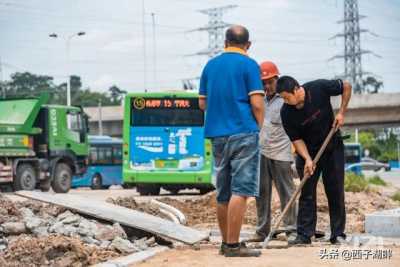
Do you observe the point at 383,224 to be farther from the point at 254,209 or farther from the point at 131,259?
the point at 254,209

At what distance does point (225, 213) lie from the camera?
7.44 m

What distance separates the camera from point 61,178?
2934 centimetres

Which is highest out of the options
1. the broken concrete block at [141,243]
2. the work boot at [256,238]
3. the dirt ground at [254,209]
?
the broken concrete block at [141,243]

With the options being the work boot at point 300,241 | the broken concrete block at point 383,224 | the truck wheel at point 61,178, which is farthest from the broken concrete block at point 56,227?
the truck wheel at point 61,178

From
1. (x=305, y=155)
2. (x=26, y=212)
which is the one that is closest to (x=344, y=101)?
(x=305, y=155)

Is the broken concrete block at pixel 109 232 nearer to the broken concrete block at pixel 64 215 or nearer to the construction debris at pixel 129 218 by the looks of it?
the construction debris at pixel 129 218

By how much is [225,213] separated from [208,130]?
768 mm

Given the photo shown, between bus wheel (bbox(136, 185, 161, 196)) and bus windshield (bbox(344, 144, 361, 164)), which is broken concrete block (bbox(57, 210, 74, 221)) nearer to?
bus wheel (bbox(136, 185, 161, 196))

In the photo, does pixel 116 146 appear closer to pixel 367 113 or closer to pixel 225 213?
pixel 367 113

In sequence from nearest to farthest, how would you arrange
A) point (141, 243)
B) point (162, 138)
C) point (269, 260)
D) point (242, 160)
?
1. point (269, 260)
2. point (242, 160)
3. point (141, 243)
4. point (162, 138)

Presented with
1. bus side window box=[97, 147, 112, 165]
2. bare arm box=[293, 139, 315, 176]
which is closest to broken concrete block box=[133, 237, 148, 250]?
bare arm box=[293, 139, 315, 176]

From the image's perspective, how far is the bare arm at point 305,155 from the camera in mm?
8203

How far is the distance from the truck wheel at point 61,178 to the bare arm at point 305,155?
2150 cm

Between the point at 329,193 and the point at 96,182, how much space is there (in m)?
34.0
